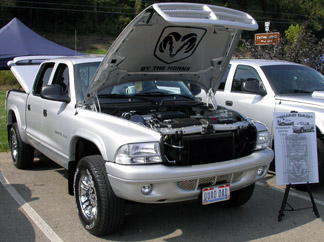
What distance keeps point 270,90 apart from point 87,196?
364 centimetres

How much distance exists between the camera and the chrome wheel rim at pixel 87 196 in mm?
3807

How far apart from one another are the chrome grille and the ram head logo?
1.70 m

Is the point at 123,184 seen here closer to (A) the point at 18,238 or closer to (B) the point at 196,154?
(B) the point at 196,154

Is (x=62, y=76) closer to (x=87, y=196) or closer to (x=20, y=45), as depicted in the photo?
(x=87, y=196)

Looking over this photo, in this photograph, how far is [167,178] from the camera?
3.37 metres

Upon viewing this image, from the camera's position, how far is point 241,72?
6.95 m

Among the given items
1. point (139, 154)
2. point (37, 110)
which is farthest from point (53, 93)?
point (139, 154)

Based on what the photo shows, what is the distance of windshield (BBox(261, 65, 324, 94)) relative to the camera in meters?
6.28

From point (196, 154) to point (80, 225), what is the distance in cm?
158

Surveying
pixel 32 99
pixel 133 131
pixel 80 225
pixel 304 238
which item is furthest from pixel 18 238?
pixel 304 238

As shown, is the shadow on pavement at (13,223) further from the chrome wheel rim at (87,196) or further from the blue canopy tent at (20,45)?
the blue canopy tent at (20,45)

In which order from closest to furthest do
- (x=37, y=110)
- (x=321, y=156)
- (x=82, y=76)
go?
1. (x=82, y=76)
2. (x=321, y=156)
3. (x=37, y=110)

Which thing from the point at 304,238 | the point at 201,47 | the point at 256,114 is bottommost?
the point at 304,238

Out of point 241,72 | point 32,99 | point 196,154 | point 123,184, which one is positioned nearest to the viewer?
point 123,184
